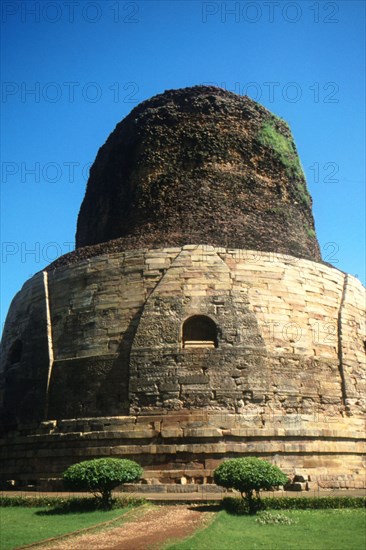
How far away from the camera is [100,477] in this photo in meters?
9.79

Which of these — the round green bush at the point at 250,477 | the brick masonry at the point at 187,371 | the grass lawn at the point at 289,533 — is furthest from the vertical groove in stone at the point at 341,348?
the grass lawn at the point at 289,533

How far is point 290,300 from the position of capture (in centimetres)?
1423

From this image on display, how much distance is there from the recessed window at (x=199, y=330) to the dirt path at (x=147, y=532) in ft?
14.4

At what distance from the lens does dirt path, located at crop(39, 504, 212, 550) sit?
7309 mm

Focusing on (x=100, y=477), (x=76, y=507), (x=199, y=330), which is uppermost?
(x=199, y=330)

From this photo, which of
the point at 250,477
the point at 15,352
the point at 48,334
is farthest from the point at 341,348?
the point at 15,352

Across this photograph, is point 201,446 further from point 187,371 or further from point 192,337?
point 192,337

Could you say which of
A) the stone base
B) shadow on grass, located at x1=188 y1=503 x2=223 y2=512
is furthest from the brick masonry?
shadow on grass, located at x1=188 y1=503 x2=223 y2=512

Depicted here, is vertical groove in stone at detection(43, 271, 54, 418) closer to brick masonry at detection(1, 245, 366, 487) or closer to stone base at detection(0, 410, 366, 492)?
brick masonry at detection(1, 245, 366, 487)

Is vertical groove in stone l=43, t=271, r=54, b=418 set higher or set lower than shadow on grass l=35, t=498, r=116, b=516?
higher

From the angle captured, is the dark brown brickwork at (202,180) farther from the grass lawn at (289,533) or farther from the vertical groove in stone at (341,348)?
the grass lawn at (289,533)

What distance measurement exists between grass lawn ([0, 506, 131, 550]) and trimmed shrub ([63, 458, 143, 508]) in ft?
1.31

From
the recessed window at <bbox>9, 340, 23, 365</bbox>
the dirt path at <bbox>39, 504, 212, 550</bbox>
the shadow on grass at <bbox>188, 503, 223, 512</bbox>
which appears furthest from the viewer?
the recessed window at <bbox>9, 340, 23, 365</bbox>

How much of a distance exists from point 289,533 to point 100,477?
3.52m
